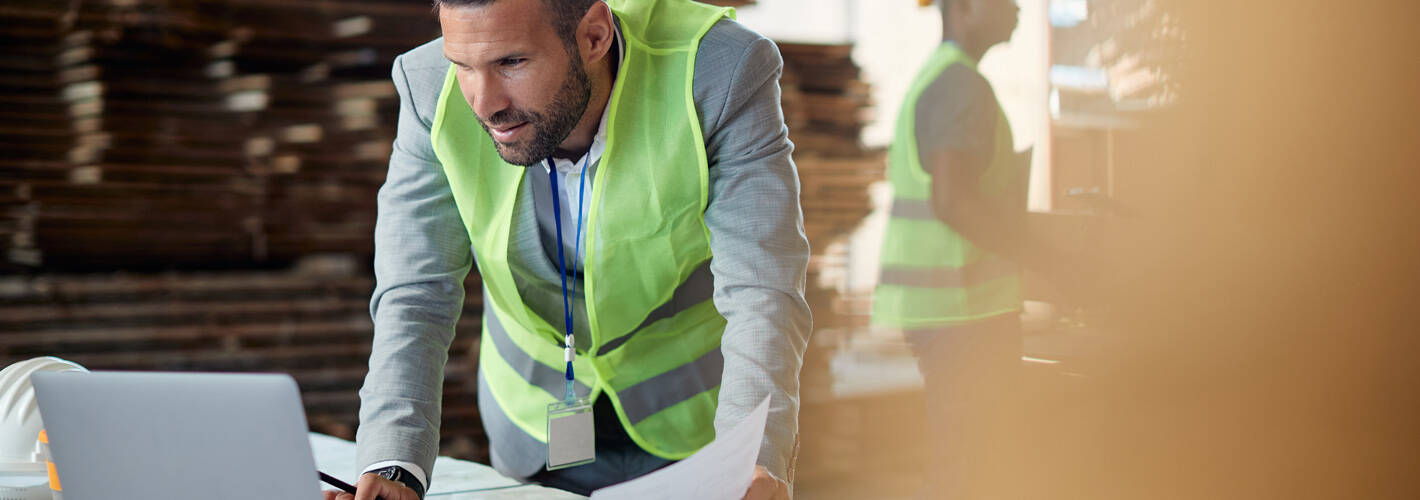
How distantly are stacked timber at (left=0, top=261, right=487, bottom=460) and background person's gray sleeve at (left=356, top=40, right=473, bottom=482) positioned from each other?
177 centimetres

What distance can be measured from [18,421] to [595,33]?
0.80m

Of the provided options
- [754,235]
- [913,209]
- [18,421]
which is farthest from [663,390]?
[913,209]

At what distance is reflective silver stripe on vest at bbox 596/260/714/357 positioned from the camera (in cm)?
164

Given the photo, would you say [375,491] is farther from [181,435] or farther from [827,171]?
[827,171]

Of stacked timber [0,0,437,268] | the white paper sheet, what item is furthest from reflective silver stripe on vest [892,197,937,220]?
the white paper sheet

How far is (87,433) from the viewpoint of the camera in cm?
93

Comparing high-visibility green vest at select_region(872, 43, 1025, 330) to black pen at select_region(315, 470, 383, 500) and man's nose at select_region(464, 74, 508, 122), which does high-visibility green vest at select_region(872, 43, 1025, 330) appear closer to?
man's nose at select_region(464, 74, 508, 122)

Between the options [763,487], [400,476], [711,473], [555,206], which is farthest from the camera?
[555,206]

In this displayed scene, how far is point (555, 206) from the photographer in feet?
5.02

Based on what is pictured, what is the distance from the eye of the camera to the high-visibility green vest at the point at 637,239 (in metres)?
1.46

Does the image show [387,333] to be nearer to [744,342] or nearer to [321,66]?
[744,342]

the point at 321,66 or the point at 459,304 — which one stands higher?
the point at 321,66

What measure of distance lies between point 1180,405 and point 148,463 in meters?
2.03

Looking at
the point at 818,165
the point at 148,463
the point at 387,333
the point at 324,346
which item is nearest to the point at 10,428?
the point at 387,333
